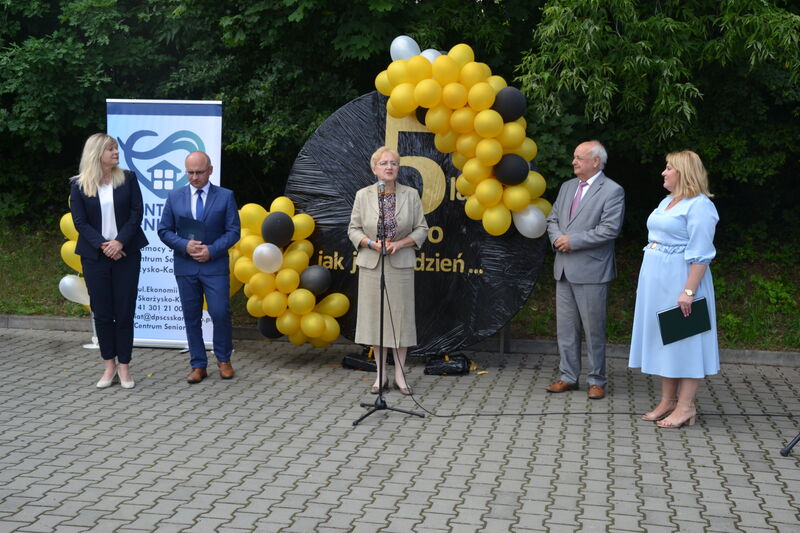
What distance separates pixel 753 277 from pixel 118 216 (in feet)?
23.8

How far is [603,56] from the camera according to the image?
863cm

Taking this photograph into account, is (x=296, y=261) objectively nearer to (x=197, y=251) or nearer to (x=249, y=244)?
(x=249, y=244)

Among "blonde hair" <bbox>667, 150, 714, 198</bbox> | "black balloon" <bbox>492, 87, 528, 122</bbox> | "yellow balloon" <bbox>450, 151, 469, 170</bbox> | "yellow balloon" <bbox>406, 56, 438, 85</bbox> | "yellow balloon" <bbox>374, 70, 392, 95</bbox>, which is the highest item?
"yellow balloon" <bbox>406, 56, 438, 85</bbox>

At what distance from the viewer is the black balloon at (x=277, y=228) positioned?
8.06m

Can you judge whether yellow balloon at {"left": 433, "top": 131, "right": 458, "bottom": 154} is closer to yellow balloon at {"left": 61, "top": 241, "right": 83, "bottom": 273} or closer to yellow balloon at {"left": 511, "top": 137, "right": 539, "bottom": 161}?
yellow balloon at {"left": 511, "top": 137, "right": 539, "bottom": 161}

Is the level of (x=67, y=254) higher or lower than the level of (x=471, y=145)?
lower

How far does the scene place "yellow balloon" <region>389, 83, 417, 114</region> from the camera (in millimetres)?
7762

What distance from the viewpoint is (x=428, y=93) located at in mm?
7613

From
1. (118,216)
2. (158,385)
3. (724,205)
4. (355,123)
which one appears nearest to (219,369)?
(158,385)

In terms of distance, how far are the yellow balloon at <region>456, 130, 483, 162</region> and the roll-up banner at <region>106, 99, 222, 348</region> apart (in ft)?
7.67

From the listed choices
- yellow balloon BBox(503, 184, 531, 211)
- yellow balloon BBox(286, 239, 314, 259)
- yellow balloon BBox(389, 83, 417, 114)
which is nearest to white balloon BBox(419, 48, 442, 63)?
yellow balloon BBox(389, 83, 417, 114)

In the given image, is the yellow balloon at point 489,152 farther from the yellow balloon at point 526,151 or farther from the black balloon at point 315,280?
the black balloon at point 315,280

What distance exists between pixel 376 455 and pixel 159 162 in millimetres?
4282

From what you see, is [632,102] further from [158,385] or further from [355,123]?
[158,385]
